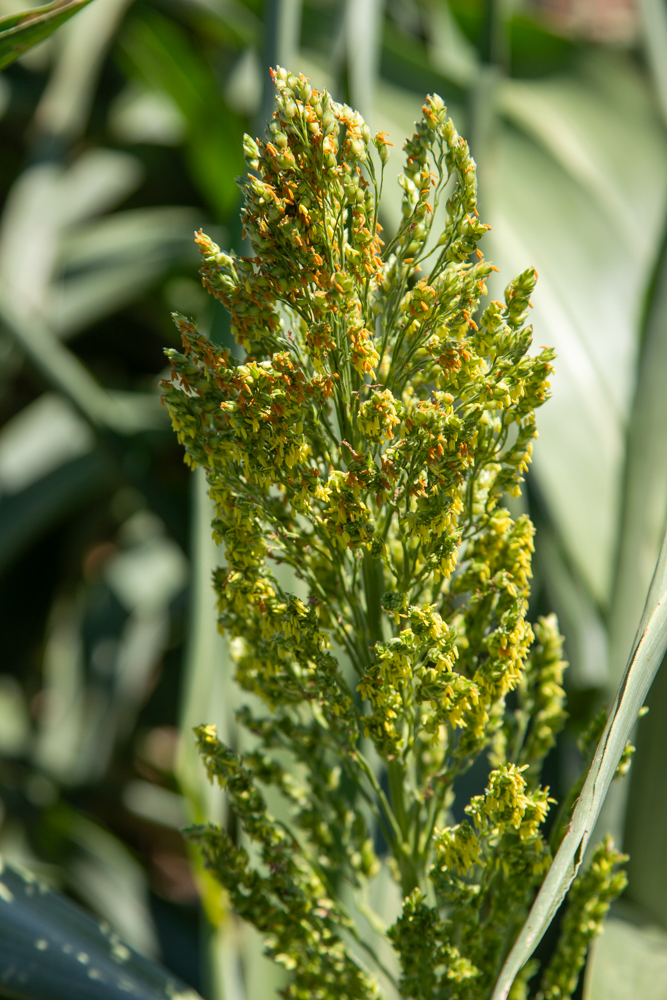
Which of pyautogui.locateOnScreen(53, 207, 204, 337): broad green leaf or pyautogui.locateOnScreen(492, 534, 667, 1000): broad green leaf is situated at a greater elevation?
pyautogui.locateOnScreen(53, 207, 204, 337): broad green leaf

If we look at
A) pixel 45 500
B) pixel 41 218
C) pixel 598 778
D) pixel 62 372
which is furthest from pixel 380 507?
pixel 41 218

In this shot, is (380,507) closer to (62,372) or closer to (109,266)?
(62,372)

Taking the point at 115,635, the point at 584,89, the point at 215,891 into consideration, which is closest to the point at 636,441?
the point at 215,891

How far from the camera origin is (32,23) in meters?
0.33

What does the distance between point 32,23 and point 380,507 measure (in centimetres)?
24

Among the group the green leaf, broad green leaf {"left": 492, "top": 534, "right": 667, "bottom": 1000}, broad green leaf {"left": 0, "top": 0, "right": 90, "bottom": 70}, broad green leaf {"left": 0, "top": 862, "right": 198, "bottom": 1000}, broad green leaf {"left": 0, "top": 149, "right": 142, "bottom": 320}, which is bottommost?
broad green leaf {"left": 0, "top": 862, "right": 198, "bottom": 1000}

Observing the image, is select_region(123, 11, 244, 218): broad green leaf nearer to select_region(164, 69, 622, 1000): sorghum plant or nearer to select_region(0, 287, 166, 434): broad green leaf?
select_region(0, 287, 166, 434): broad green leaf

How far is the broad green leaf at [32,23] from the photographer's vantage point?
1.06 feet

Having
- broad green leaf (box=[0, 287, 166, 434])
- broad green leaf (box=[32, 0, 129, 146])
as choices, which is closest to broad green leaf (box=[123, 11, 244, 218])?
broad green leaf (box=[32, 0, 129, 146])

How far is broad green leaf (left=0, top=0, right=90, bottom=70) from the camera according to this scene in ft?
1.06

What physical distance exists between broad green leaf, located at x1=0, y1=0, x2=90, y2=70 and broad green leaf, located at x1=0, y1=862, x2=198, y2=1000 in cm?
36

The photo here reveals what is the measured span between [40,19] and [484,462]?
0.25 m

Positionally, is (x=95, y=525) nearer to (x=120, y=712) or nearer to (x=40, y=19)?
(x=120, y=712)

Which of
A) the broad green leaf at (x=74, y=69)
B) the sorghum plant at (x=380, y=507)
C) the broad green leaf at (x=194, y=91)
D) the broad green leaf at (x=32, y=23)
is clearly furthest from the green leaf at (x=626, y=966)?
the broad green leaf at (x=74, y=69)
